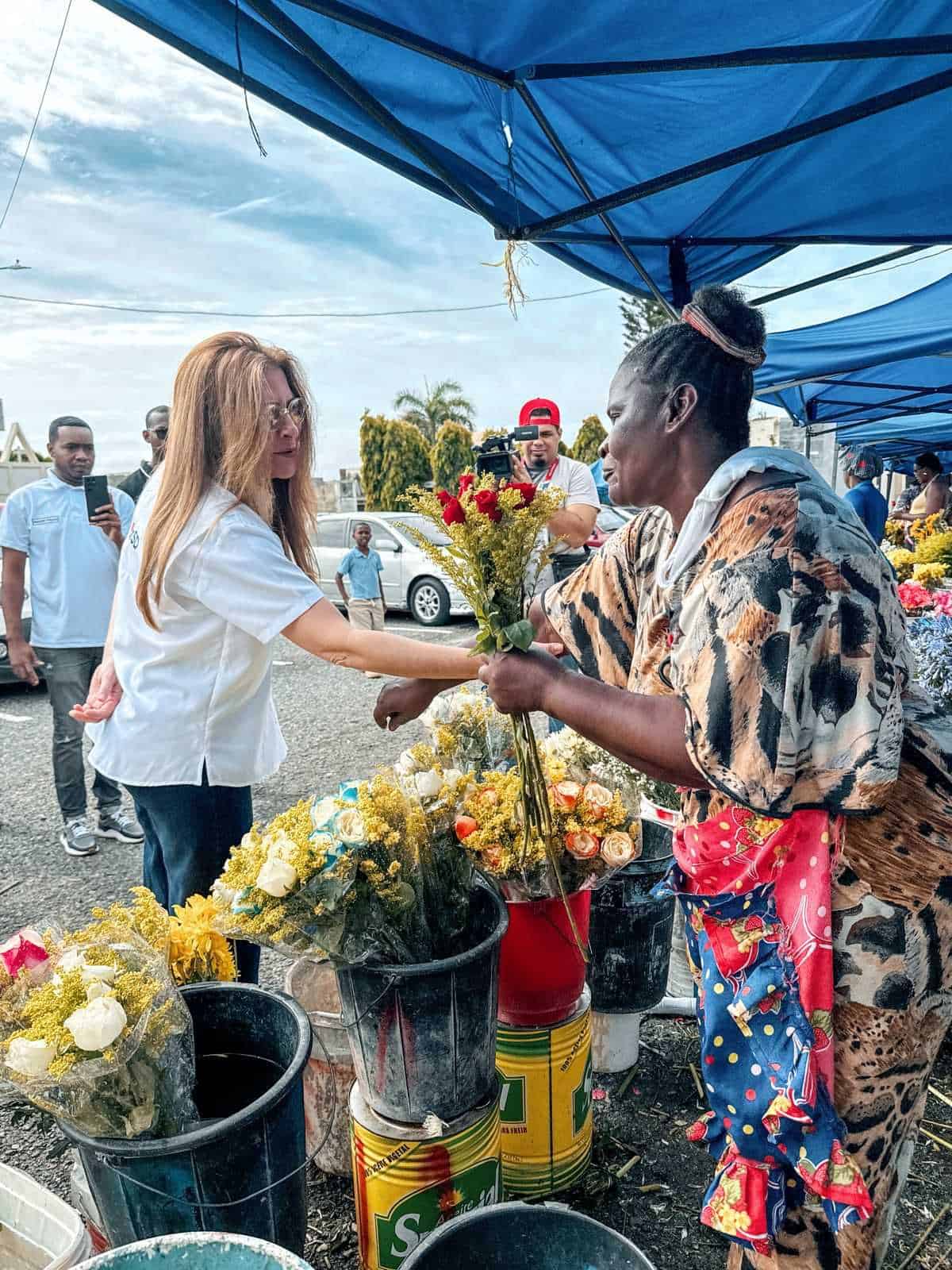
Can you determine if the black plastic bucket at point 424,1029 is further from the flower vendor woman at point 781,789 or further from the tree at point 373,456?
the tree at point 373,456

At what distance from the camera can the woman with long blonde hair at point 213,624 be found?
2055 mm

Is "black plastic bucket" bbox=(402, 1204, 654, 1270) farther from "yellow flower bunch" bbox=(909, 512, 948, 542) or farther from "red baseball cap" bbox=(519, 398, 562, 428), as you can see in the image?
"yellow flower bunch" bbox=(909, 512, 948, 542)

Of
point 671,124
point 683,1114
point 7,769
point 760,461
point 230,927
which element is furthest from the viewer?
point 7,769

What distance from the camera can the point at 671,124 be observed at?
7.78ft

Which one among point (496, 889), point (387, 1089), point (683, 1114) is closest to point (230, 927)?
point (387, 1089)

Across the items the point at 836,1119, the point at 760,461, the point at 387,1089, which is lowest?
the point at 387,1089

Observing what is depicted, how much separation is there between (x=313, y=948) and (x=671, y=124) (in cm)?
232

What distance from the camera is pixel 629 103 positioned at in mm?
2254

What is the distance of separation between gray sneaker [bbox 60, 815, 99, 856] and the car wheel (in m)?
7.53

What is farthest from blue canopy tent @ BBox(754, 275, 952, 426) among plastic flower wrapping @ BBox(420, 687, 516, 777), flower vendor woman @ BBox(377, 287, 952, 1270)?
flower vendor woman @ BBox(377, 287, 952, 1270)

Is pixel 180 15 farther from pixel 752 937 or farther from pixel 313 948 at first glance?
pixel 752 937

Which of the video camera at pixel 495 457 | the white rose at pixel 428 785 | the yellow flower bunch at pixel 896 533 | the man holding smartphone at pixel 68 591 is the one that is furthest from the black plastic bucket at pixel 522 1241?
the yellow flower bunch at pixel 896 533

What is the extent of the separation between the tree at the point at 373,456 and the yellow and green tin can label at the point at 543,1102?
2412cm

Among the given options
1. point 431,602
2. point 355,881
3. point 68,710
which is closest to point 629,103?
point 355,881
